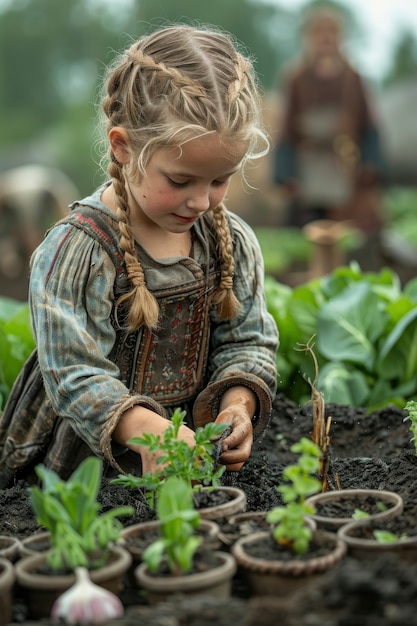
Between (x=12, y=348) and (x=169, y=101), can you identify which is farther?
(x=12, y=348)

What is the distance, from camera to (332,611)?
1647 millimetres

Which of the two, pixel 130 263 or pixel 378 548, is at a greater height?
pixel 130 263

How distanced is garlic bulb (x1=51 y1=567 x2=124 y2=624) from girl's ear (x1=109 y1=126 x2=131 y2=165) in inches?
A: 51.0

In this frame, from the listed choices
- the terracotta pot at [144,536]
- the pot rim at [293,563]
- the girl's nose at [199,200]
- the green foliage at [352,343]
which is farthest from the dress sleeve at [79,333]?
the green foliage at [352,343]

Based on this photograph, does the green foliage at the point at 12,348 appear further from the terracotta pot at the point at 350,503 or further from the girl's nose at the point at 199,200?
the terracotta pot at the point at 350,503

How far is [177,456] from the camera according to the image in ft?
7.42

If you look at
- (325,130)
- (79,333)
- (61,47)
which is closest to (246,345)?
(79,333)

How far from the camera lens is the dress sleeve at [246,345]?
118 inches

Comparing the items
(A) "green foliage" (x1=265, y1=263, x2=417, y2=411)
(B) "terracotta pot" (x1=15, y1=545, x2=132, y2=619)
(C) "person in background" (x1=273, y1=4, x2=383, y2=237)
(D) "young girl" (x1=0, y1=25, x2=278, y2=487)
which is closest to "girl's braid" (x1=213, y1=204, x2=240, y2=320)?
(D) "young girl" (x1=0, y1=25, x2=278, y2=487)

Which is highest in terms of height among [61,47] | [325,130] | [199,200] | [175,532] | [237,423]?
[61,47]

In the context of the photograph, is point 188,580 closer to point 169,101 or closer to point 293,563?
point 293,563

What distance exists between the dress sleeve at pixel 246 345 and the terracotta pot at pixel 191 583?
1.15m

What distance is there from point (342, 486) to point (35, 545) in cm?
107

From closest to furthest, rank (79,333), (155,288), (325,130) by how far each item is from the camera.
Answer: (79,333), (155,288), (325,130)
